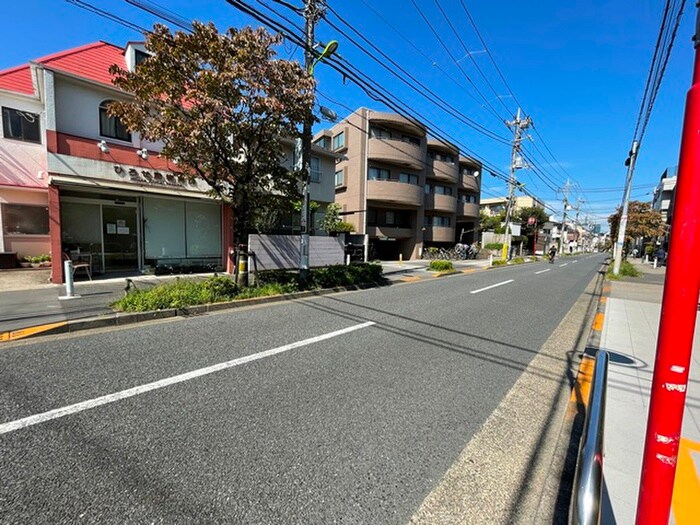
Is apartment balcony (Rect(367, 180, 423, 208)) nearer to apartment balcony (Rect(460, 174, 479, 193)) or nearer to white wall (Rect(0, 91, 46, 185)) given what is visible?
apartment balcony (Rect(460, 174, 479, 193))

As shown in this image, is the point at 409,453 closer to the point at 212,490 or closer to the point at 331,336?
the point at 212,490

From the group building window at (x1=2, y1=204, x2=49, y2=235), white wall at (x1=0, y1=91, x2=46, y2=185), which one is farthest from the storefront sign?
building window at (x1=2, y1=204, x2=49, y2=235)

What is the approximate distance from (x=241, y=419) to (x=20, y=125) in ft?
50.8

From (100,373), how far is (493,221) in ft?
163

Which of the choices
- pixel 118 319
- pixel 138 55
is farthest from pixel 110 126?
pixel 118 319

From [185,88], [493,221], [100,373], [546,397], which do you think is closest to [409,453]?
[546,397]

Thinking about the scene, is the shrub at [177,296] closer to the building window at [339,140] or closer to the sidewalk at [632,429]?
the sidewalk at [632,429]

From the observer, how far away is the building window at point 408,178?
28.1 meters

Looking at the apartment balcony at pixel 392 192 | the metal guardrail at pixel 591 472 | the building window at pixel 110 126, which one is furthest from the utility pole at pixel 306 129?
the apartment balcony at pixel 392 192

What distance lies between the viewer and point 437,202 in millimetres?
30812

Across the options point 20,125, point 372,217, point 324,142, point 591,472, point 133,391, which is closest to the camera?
point 591,472

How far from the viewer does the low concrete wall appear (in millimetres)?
10188

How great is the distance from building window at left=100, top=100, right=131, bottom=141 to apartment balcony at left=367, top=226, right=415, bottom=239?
1795 centimetres

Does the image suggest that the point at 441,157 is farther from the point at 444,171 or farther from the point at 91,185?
the point at 91,185
